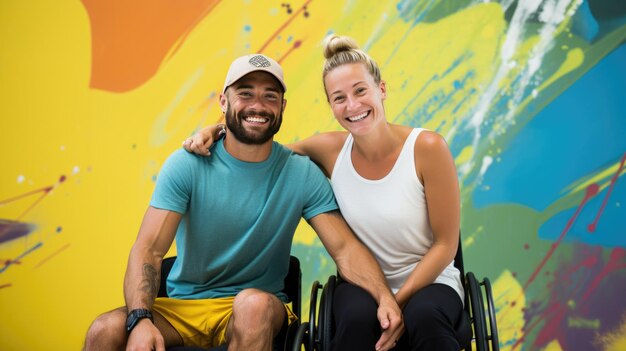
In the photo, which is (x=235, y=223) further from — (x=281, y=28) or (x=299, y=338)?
(x=281, y=28)

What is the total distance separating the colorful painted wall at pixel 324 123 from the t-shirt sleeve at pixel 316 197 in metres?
1.36

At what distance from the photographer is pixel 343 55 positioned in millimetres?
2277

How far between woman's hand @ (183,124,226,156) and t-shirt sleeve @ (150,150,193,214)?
0.14 ft

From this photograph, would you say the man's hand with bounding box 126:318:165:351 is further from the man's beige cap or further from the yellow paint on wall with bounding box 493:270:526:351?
the yellow paint on wall with bounding box 493:270:526:351

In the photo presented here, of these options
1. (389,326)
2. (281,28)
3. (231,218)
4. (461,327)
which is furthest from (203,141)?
(281,28)

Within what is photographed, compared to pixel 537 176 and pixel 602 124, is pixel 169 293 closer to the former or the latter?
pixel 537 176

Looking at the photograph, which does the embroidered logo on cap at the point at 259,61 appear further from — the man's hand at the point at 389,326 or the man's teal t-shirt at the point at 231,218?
the man's hand at the point at 389,326

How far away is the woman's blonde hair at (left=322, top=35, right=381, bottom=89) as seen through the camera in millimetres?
2267

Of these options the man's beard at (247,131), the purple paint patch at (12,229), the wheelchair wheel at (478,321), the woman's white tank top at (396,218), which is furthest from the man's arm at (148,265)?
the purple paint patch at (12,229)

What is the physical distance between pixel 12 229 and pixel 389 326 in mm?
2594

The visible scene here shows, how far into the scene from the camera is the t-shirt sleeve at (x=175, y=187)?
2.20 metres

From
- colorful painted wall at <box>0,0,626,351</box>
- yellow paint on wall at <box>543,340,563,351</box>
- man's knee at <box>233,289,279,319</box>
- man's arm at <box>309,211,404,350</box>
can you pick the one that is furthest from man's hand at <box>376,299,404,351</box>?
yellow paint on wall at <box>543,340,563,351</box>

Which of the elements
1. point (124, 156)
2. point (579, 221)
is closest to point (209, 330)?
point (124, 156)

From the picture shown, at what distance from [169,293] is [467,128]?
72.9 inches
